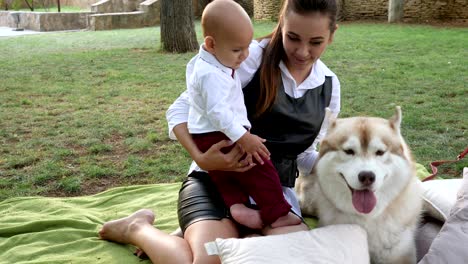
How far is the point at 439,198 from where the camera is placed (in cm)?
296

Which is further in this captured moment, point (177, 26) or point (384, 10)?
point (384, 10)

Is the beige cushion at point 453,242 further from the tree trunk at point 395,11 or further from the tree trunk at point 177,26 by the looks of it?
the tree trunk at point 395,11

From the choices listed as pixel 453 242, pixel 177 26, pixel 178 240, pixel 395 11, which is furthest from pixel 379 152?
pixel 395 11

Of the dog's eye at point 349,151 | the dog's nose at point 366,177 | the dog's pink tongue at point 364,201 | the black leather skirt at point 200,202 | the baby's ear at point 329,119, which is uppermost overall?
the baby's ear at point 329,119

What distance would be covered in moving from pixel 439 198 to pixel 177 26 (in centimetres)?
832

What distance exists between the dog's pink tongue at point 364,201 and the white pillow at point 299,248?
108mm

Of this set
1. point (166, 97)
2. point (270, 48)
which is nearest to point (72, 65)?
point (166, 97)

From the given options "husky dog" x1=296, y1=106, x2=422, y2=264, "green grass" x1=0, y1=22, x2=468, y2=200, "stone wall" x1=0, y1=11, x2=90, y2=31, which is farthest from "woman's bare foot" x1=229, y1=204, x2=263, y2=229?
"stone wall" x1=0, y1=11, x2=90, y2=31

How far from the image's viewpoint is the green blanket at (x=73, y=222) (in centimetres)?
302

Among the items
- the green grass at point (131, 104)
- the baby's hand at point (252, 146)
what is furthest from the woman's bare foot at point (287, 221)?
the green grass at point (131, 104)

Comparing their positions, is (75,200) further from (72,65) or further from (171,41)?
(171,41)

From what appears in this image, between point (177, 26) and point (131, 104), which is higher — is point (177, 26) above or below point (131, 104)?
above

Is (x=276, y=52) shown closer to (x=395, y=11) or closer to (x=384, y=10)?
(x=395, y=11)

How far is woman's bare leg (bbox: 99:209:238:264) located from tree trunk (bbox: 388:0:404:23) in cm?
1483
